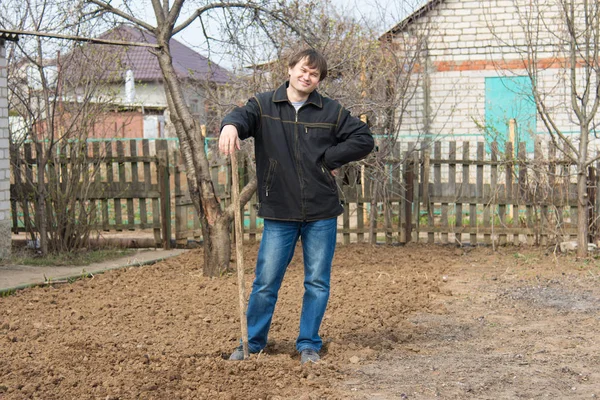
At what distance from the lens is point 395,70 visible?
9648 millimetres

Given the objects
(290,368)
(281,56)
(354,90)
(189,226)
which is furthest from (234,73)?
(290,368)

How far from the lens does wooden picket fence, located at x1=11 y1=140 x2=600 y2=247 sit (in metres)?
9.63

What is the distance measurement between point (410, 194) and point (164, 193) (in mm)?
3424

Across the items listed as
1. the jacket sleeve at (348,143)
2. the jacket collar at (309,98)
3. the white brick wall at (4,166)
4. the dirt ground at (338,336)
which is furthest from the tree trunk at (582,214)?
the white brick wall at (4,166)

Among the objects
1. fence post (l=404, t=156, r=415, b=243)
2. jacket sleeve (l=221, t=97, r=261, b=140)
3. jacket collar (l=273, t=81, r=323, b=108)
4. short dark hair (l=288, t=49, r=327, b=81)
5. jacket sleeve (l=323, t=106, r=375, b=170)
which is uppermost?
short dark hair (l=288, t=49, r=327, b=81)

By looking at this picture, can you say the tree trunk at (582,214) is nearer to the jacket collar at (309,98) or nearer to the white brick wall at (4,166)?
the jacket collar at (309,98)

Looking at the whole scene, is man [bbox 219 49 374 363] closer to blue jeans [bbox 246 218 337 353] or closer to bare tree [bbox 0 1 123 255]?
blue jeans [bbox 246 218 337 353]

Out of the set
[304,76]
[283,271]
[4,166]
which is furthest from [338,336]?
[4,166]

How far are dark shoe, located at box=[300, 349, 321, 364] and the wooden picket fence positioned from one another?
5226mm

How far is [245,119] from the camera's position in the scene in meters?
4.29

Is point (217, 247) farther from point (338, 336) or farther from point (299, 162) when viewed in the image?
point (299, 162)

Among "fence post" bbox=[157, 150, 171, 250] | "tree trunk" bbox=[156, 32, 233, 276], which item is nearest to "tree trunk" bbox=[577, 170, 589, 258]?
"tree trunk" bbox=[156, 32, 233, 276]

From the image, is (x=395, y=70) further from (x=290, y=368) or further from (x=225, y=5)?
(x=290, y=368)

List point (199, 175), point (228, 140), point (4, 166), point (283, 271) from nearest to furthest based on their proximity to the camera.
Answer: point (228, 140) < point (283, 271) < point (199, 175) < point (4, 166)
